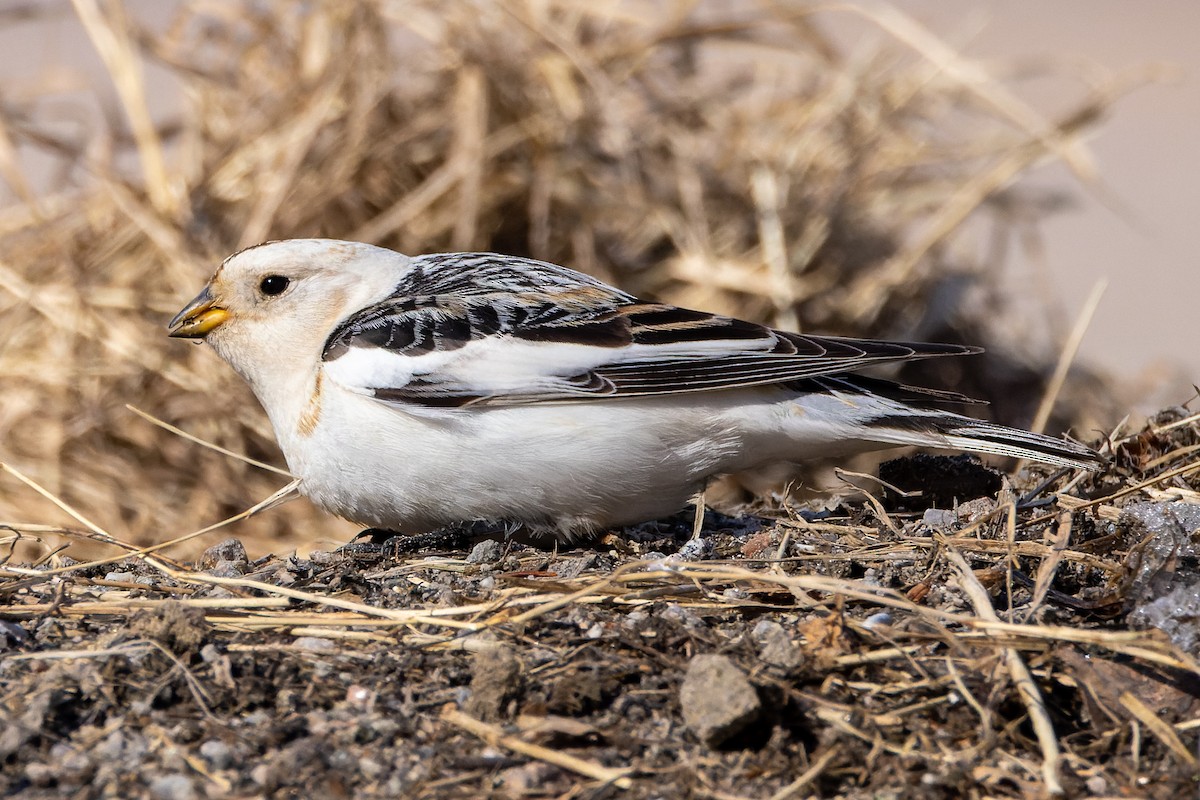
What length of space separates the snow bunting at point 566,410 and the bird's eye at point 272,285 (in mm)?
315

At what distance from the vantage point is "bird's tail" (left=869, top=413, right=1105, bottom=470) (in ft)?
10.9

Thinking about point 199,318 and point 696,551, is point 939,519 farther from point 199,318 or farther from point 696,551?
point 199,318

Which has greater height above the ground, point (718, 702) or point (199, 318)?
point (199, 318)

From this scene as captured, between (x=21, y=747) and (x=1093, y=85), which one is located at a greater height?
(x=1093, y=85)

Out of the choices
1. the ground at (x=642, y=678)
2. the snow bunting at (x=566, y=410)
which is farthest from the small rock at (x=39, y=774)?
the snow bunting at (x=566, y=410)

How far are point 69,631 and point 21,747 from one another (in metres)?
0.55

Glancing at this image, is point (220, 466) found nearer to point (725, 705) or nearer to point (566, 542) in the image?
point (566, 542)

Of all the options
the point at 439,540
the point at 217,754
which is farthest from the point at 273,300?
the point at 217,754

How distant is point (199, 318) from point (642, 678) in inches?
82.6

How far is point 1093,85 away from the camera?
657cm

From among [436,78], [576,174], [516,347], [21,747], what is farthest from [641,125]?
[21,747]

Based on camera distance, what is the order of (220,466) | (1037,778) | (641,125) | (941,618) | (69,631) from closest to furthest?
1. (1037,778)
2. (941,618)
3. (69,631)
4. (220,466)
5. (641,125)

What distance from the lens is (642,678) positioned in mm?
2541

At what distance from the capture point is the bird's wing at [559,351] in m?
3.38
